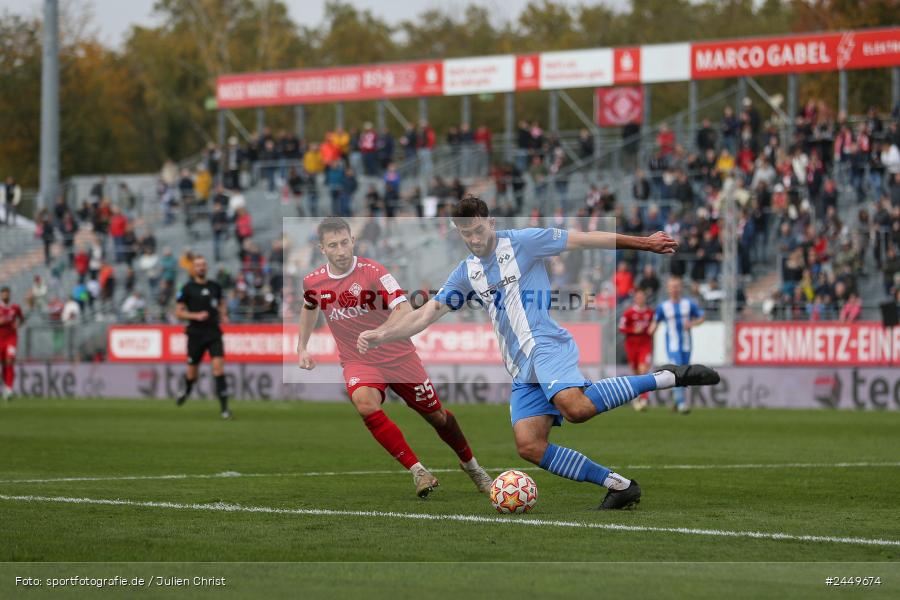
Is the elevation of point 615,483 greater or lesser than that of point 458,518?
greater

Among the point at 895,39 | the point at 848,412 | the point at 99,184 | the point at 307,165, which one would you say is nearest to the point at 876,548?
the point at 848,412

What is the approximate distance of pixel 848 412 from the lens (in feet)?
83.1

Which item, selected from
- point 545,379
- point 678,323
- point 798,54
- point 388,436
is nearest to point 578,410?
point 545,379

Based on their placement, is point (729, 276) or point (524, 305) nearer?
point (524, 305)

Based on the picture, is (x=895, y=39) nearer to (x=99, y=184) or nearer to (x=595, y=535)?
(x=99, y=184)

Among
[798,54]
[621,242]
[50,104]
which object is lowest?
[621,242]

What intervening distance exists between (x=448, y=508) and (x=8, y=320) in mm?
19987

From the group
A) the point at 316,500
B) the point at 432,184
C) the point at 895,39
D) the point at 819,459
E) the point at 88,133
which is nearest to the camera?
the point at 316,500

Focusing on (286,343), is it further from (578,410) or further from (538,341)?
(578,410)

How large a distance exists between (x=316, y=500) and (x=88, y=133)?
204 ft

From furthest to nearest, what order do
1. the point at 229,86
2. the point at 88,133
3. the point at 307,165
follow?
the point at 88,133, the point at 229,86, the point at 307,165

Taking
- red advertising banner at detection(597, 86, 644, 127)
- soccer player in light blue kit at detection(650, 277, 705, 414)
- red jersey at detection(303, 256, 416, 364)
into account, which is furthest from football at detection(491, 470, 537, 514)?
red advertising banner at detection(597, 86, 644, 127)

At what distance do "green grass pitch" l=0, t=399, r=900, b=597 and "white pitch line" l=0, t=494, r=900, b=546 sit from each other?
3 centimetres

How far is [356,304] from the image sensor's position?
11.5m
